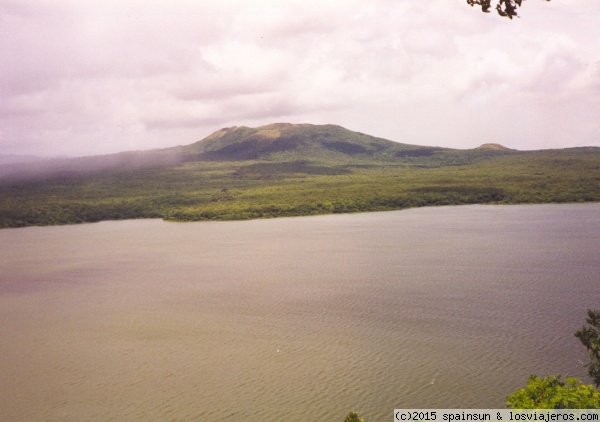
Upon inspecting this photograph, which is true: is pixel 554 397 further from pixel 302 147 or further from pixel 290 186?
pixel 302 147

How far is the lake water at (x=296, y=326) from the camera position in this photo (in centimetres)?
1412

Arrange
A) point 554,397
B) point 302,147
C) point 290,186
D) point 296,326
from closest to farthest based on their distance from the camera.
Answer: point 554,397
point 296,326
point 290,186
point 302,147

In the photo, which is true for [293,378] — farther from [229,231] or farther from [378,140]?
[378,140]

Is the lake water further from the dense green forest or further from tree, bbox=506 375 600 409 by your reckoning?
the dense green forest

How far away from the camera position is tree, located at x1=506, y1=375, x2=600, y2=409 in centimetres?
742

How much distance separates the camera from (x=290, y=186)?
9662cm

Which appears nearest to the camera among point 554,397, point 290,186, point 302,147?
point 554,397

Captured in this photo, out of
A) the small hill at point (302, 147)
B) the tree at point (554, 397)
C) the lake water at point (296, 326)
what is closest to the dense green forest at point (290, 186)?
the small hill at point (302, 147)

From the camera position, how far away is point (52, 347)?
63.3ft

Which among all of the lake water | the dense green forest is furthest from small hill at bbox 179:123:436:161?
the lake water

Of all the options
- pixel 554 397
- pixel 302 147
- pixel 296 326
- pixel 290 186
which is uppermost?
pixel 302 147

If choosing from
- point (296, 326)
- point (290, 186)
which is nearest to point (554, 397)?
point (296, 326)

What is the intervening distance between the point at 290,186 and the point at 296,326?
253 ft

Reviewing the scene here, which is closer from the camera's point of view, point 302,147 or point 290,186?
point 290,186
